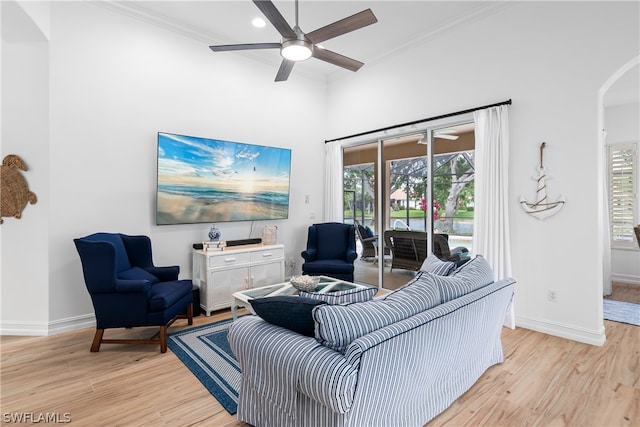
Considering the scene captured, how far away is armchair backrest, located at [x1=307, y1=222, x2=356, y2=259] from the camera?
4820 millimetres

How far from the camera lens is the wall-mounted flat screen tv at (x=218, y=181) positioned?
387 centimetres

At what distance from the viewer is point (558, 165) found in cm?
315

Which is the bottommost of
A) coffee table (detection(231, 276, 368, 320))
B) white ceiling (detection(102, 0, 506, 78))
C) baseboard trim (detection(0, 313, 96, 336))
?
baseboard trim (detection(0, 313, 96, 336))

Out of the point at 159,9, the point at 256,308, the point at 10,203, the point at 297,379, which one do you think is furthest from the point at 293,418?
the point at 159,9

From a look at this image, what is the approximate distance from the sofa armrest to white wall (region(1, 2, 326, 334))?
2.52m

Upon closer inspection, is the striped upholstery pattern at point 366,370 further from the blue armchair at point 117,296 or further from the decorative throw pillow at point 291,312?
the blue armchair at point 117,296

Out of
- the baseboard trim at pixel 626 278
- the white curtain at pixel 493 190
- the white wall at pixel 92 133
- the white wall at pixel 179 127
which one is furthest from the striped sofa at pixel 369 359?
the baseboard trim at pixel 626 278

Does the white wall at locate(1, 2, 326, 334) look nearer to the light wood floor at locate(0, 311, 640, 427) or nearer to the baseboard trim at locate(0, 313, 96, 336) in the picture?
the baseboard trim at locate(0, 313, 96, 336)

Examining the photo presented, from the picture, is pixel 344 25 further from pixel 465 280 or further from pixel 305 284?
pixel 305 284

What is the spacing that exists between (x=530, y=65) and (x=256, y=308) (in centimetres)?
355

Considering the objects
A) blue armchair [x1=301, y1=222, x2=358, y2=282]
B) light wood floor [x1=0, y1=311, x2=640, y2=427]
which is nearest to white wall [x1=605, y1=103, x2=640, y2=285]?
light wood floor [x1=0, y1=311, x2=640, y2=427]

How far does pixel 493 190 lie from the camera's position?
3.50 metres

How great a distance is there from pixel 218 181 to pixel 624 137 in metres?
6.24

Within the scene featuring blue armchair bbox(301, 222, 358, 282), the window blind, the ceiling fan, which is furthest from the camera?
the window blind
